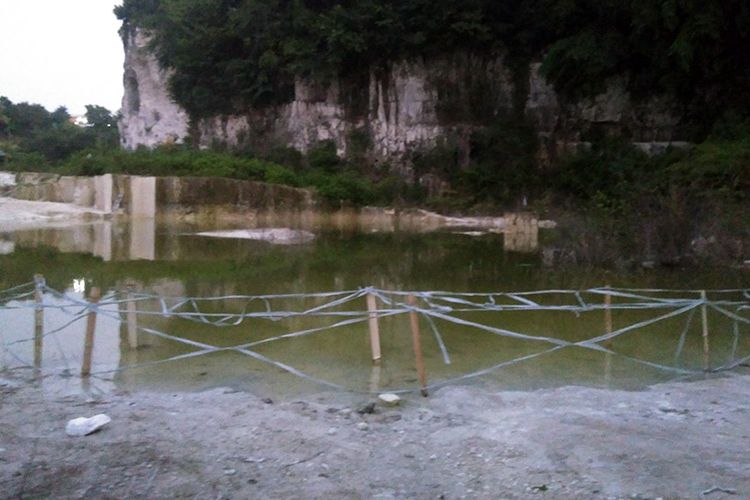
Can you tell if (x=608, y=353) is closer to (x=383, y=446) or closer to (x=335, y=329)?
(x=335, y=329)

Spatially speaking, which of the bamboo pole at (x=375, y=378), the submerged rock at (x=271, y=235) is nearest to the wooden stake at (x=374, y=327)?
the bamboo pole at (x=375, y=378)

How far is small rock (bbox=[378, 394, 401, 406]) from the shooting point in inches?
248

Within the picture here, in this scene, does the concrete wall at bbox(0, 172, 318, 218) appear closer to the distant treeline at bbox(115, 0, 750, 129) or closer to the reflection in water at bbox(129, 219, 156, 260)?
the reflection in water at bbox(129, 219, 156, 260)

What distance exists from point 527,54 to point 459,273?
24.2m

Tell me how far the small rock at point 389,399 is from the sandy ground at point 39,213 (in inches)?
936

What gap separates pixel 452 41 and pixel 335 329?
29.3m

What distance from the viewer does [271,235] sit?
2444 cm

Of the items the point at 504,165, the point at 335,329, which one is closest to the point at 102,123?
the point at 504,165

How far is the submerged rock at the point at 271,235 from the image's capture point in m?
23.6

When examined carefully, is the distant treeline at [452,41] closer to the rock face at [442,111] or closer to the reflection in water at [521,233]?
the rock face at [442,111]

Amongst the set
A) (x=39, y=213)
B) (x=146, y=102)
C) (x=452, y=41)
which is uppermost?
(x=452, y=41)

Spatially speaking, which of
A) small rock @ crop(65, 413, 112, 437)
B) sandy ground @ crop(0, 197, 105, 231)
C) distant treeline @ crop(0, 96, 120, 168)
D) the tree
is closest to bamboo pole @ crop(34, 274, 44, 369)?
small rock @ crop(65, 413, 112, 437)

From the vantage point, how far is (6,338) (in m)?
8.60

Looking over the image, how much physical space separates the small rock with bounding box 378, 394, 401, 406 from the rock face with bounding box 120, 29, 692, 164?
30290 millimetres
